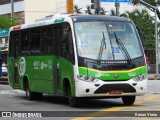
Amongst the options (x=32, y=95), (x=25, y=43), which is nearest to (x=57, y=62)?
(x=32, y=95)

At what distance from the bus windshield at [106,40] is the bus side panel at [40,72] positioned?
1.84 m

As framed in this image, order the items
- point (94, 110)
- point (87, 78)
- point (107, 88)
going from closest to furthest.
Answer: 1. point (94, 110)
2. point (87, 78)
3. point (107, 88)

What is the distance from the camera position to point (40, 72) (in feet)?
57.9

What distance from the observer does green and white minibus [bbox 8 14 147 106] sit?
14.6 metres

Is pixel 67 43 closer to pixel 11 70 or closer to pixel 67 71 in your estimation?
pixel 67 71

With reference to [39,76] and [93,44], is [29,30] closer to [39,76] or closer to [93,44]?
[39,76]

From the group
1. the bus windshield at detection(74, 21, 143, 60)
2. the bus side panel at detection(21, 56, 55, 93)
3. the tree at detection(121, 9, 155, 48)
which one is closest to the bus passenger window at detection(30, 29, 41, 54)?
the bus side panel at detection(21, 56, 55, 93)

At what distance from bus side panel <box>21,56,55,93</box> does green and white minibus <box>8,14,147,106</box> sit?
0.03 m

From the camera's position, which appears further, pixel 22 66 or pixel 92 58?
pixel 22 66

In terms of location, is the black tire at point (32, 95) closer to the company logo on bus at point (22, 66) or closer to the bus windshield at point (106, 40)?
the company logo on bus at point (22, 66)

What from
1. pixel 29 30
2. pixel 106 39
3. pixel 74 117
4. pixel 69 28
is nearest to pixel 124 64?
pixel 106 39

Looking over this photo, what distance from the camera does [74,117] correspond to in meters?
12.6

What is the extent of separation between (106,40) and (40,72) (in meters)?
3.49

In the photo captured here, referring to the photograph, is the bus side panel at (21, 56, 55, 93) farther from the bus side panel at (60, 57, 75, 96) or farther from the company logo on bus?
the bus side panel at (60, 57, 75, 96)
